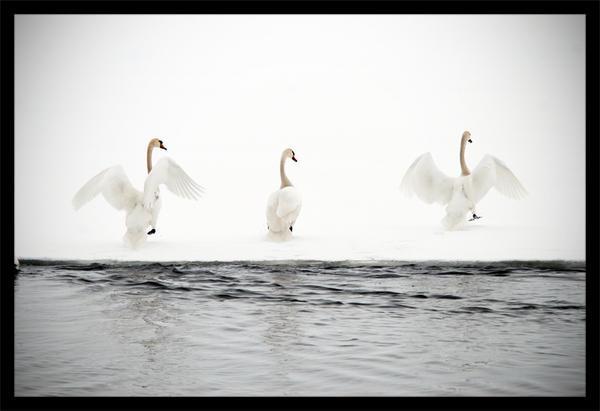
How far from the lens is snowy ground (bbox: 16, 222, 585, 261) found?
28.8 feet

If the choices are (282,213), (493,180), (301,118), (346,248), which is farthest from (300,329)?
(301,118)

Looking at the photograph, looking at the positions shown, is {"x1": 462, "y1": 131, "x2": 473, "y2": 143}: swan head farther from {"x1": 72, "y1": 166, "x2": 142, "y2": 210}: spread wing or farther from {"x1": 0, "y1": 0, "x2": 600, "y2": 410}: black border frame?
{"x1": 72, "y1": 166, "x2": 142, "y2": 210}: spread wing

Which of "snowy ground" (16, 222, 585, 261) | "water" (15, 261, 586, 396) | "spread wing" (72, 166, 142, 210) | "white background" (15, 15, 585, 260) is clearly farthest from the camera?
"white background" (15, 15, 585, 260)

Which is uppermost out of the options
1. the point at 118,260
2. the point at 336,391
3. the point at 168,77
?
the point at 168,77

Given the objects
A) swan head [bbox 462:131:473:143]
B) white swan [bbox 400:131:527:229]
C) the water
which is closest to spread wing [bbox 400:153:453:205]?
white swan [bbox 400:131:527:229]

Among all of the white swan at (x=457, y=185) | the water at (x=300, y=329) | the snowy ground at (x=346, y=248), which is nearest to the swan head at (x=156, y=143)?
the snowy ground at (x=346, y=248)

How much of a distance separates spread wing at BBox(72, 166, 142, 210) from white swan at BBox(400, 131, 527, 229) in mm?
3656

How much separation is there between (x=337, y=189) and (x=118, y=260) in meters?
3.98

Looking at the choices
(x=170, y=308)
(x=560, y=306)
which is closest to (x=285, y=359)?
(x=170, y=308)

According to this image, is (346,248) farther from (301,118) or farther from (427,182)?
(301,118)

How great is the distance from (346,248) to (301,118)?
14.1 feet

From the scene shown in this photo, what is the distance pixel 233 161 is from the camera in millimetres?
12023

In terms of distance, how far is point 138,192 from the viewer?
382 inches
